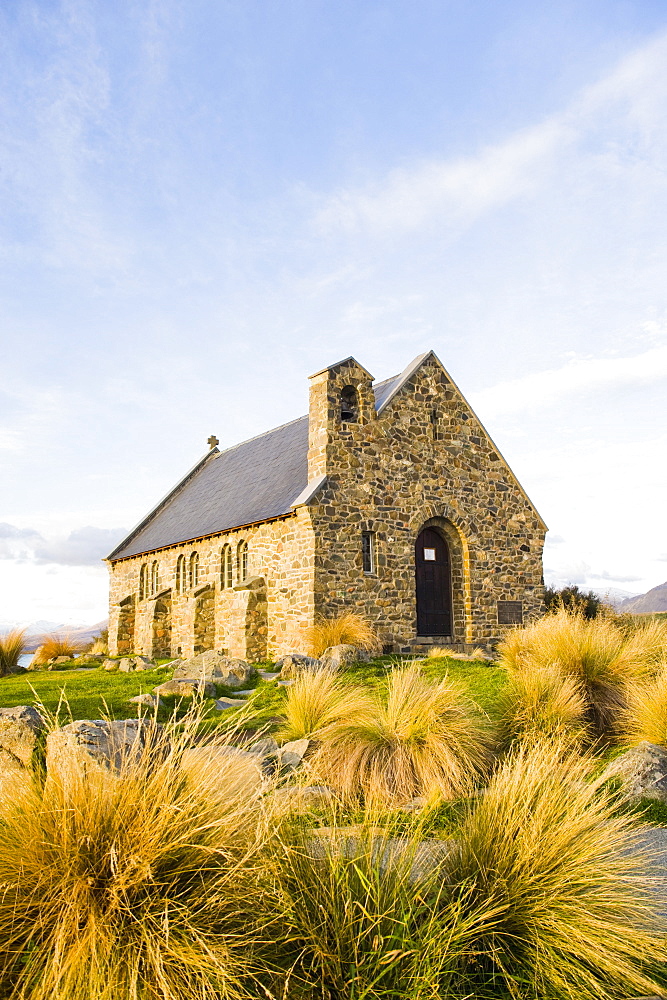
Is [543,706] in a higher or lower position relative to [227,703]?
higher

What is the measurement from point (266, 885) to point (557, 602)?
21.2m

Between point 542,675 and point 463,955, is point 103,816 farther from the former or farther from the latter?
point 542,675

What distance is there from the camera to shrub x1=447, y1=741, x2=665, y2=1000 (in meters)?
3.90

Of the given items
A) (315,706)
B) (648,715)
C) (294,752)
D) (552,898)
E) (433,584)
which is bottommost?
(552,898)

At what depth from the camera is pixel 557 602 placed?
77.5 ft

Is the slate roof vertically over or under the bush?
over

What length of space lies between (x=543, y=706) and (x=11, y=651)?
17.5m

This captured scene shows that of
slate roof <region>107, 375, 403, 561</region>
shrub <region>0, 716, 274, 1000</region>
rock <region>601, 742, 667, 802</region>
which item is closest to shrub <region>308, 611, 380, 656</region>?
slate roof <region>107, 375, 403, 561</region>

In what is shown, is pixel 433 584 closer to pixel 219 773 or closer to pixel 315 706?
pixel 315 706

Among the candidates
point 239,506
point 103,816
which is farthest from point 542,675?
point 239,506

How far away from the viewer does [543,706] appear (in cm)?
905

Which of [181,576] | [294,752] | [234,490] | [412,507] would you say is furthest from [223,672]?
[181,576]

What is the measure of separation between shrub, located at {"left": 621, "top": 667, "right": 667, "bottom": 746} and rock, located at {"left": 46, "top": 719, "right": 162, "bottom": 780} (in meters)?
5.67

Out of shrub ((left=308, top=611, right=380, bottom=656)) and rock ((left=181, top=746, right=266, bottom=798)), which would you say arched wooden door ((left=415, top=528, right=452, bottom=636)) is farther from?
rock ((left=181, top=746, right=266, bottom=798))
